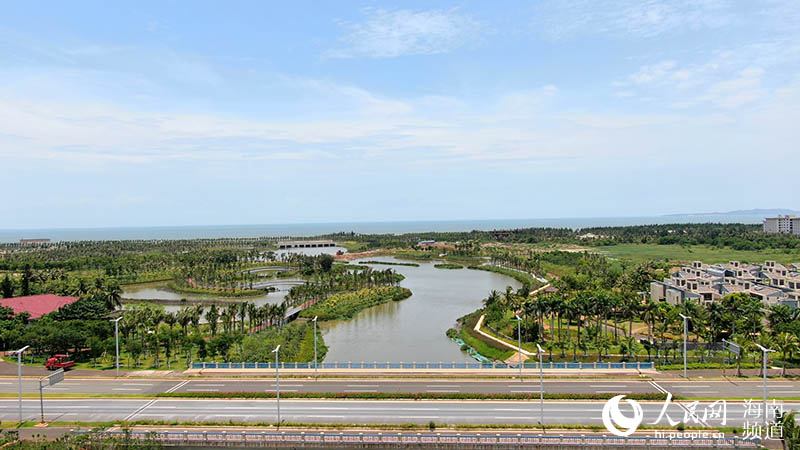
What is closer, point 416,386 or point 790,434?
point 790,434

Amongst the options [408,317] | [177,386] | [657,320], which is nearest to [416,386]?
[177,386]

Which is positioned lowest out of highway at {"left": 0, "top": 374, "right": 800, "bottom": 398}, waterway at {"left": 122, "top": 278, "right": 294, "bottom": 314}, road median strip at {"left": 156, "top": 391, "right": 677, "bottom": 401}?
waterway at {"left": 122, "top": 278, "right": 294, "bottom": 314}

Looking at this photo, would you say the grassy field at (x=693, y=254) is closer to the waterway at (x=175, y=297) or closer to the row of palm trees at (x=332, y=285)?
the row of palm trees at (x=332, y=285)

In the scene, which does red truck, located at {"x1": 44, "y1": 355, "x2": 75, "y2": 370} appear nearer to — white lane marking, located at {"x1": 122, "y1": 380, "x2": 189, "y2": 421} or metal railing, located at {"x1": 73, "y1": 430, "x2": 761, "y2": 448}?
white lane marking, located at {"x1": 122, "y1": 380, "x2": 189, "y2": 421}

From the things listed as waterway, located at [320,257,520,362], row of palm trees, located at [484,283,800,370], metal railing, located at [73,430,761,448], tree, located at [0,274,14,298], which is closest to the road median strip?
metal railing, located at [73,430,761,448]

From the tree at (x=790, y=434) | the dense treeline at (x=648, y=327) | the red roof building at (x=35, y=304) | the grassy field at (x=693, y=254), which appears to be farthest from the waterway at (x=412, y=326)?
the grassy field at (x=693, y=254)

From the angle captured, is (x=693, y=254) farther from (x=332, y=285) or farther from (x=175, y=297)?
(x=175, y=297)

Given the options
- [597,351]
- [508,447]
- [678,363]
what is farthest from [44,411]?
[678,363]
